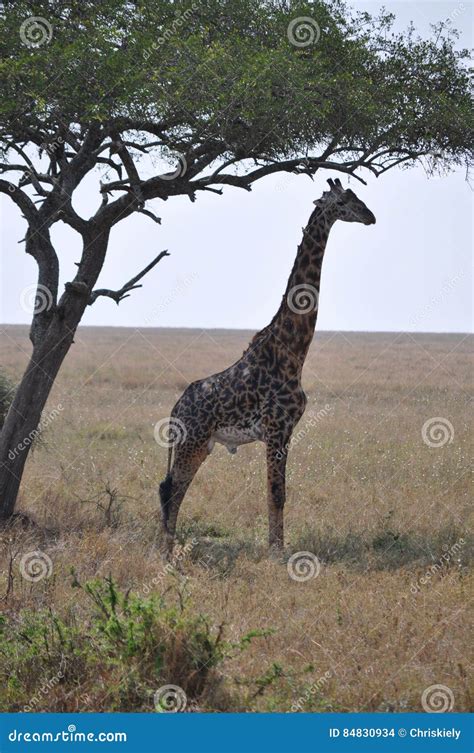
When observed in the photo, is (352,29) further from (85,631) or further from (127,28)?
(85,631)

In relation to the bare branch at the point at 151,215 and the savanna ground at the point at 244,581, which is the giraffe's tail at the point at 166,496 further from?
the bare branch at the point at 151,215

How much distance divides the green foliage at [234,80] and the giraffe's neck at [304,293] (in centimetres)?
108

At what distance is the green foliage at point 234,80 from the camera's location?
9.49 meters

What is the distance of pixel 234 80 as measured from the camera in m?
9.47

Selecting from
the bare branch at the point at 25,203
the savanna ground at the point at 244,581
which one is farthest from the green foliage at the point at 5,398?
the bare branch at the point at 25,203

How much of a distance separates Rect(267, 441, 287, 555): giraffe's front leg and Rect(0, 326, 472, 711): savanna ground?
0.22 m

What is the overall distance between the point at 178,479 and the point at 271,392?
1252 millimetres

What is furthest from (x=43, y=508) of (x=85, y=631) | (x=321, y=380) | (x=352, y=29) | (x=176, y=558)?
(x=321, y=380)

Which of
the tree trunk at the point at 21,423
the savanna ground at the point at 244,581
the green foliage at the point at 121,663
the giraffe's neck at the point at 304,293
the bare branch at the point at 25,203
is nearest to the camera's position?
the green foliage at the point at 121,663

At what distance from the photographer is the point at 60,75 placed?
957 cm

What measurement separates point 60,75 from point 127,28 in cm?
111

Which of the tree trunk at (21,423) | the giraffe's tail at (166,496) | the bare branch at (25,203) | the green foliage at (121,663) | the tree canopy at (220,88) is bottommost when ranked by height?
the green foliage at (121,663)

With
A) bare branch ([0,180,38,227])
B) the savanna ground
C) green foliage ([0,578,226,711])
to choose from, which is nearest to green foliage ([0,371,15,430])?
the savanna ground

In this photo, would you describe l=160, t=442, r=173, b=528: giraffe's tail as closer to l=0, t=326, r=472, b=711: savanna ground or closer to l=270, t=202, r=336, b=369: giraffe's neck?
l=0, t=326, r=472, b=711: savanna ground
